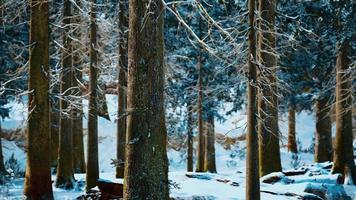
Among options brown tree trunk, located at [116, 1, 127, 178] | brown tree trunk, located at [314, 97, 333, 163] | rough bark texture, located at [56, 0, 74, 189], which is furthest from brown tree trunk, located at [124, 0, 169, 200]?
brown tree trunk, located at [314, 97, 333, 163]

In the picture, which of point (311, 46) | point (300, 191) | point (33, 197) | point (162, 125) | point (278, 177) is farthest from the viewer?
point (311, 46)

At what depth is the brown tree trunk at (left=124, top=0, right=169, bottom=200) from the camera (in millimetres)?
6402

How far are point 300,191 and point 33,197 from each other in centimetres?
706

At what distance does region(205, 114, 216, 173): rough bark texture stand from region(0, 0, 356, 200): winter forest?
0.25 ft

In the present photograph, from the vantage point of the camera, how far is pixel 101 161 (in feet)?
90.5

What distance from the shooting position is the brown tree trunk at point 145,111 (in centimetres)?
640

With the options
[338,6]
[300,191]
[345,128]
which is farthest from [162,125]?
[338,6]

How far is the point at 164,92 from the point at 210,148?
17.3 metres

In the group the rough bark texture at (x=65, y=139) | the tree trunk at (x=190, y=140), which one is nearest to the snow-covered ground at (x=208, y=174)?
the rough bark texture at (x=65, y=139)

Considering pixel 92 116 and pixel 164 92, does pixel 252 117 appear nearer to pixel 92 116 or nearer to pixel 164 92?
pixel 164 92

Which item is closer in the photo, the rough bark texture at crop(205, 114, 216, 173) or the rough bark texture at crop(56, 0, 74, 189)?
the rough bark texture at crop(56, 0, 74, 189)

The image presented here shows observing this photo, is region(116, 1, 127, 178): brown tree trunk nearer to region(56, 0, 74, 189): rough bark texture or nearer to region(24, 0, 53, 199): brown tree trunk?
region(56, 0, 74, 189): rough bark texture

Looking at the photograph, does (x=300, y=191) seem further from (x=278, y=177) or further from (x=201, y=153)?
(x=201, y=153)

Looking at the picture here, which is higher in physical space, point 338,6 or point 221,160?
point 338,6
